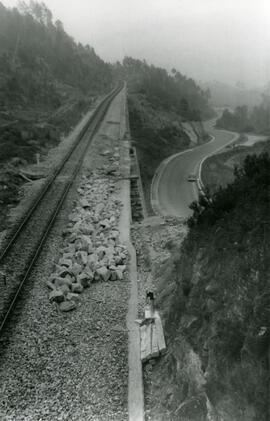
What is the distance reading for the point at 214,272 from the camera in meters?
8.68

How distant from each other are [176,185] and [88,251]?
59.2 ft

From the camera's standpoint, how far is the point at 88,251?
47.9ft

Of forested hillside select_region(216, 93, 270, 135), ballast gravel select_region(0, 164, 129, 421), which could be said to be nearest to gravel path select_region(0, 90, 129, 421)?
ballast gravel select_region(0, 164, 129, 421)

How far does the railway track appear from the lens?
1193 cm

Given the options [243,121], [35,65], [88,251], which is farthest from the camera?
[243,121]

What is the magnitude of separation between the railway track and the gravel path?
0.46 m

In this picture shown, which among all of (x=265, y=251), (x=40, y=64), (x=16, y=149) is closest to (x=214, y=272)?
(x=265, y=251)

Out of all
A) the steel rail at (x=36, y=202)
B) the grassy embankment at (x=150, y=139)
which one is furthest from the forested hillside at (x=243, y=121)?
the steel rail at (x=36, y=202)

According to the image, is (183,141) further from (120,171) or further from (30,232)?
(30,232)

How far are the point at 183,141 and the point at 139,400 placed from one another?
49.5 metres

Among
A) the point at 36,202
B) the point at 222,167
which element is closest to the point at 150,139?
the point at 222,167

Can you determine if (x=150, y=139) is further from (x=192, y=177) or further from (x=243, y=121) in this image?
(x=243, y=121)

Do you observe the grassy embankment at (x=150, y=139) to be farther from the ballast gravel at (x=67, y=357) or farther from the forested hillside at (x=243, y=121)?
the forested hillside at (x=243, y=121)

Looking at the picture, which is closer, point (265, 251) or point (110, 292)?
point (265, 251)
